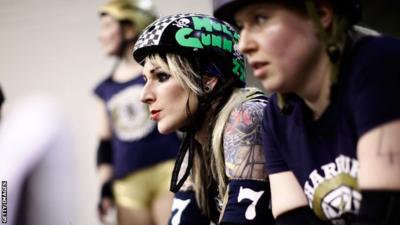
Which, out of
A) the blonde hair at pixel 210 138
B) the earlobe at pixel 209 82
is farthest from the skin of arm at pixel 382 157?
the earlobe at pixel 209 82

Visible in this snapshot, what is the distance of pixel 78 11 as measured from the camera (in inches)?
131

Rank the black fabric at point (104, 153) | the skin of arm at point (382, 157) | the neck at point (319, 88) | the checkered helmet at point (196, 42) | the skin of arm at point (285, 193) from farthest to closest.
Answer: the black fabric at point (104, 153), the checkered helmet at point (196, 42), the skin of arm at point (285, 193), the neck at point (319, 88), the skin of arm at point (382, 157)

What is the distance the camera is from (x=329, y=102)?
120cm

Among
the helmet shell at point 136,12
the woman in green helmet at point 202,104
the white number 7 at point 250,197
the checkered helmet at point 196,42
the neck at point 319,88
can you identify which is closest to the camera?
the neck at point 319,88

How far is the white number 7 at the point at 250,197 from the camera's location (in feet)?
4.84

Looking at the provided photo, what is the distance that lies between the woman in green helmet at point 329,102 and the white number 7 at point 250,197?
5.4 inches

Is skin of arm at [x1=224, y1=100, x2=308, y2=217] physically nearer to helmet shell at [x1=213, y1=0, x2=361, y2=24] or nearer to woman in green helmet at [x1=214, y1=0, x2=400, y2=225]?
woman in green helmet at [x1=214, y1=0, x2=400, y2=225]

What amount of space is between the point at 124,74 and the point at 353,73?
194 centimetres

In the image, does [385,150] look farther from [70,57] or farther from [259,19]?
[70,57]

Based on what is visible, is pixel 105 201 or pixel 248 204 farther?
pixel 105 201

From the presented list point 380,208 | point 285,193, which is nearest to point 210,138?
point 285,193

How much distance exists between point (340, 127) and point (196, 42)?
2.27 feet

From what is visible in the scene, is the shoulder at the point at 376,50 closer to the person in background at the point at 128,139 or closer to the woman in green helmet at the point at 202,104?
the woman in green helmet at the point at 202,104

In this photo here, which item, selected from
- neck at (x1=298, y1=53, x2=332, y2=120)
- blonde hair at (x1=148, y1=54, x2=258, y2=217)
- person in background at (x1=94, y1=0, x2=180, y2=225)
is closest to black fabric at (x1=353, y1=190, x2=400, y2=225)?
neck at (x1=298, y1=53, x2=332, y2=120)
